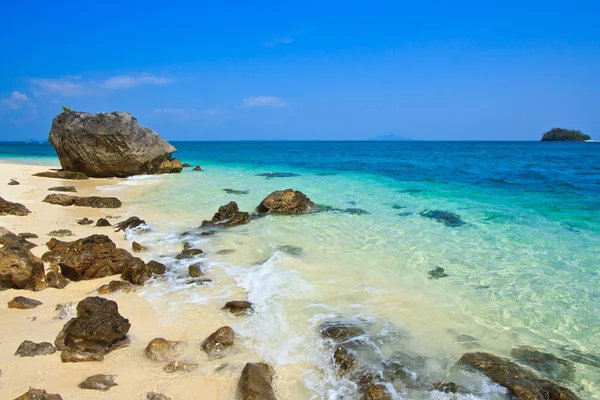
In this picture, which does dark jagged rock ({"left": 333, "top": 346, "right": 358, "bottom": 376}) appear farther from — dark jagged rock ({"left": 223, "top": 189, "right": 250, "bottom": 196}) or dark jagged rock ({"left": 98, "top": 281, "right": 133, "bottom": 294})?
dark jagged rock ({"left": 223, "top": 189, "right": 250, "bottom": 196})

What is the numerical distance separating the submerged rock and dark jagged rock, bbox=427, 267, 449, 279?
6082mm

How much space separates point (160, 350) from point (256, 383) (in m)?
1.34

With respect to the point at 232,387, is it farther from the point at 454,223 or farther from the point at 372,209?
the point at 372,209

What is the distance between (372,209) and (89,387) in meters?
11.4

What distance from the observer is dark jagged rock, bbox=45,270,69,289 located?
6316mm

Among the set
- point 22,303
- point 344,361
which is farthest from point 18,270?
Answer: point 344,361

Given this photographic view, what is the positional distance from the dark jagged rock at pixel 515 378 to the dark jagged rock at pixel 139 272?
5162 millimetres

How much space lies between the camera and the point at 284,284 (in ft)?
22.6

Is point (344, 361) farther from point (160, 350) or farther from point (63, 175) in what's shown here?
point (63, 175)

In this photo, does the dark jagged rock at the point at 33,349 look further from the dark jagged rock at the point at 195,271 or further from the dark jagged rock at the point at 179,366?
the dark jagged rock at the point at 195,271

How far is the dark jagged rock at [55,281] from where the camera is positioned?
6316 mm

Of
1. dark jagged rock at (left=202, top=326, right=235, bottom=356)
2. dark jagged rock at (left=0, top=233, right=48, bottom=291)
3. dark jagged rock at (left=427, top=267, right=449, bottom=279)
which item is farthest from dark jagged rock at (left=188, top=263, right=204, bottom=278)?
dark jagged rock at (left=427, top=267, right=449, bottom=279)

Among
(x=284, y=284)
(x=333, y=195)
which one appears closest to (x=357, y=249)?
(x=284, y=284)

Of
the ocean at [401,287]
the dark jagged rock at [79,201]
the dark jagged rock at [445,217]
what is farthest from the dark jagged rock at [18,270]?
the dark jagged rock at [445,217]
